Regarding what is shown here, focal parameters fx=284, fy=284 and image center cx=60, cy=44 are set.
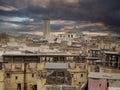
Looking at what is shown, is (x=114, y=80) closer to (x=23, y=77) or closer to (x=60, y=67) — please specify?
(x=60, y=67)

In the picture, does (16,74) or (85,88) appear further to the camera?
(16,74)

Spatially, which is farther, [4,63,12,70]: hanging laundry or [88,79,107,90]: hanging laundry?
[4,63,12,70]: hanging laundry

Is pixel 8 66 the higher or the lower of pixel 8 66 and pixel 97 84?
the higher

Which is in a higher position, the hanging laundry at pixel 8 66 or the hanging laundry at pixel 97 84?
the hanging laundry at pixel 8 66

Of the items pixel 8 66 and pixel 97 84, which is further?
pixel 8 66

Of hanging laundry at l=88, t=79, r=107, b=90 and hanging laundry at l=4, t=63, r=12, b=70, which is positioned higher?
hanging laundry at l=4, t=63, r=12, b=70

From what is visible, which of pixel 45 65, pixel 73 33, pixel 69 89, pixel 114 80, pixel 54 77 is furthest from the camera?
pixel 73 33

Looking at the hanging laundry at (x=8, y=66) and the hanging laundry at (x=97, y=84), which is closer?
the hanging laundry at (x=97, y=84)

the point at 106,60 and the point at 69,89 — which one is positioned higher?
the point at 106,60

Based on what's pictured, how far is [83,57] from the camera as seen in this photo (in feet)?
135

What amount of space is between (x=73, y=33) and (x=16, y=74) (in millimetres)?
100837

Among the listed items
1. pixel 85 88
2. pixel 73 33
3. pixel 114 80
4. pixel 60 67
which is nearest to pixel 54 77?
pixel 60 67

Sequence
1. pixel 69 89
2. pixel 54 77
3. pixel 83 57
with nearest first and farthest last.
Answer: pixel 69 89
pixel 54 77
pixel 83 57

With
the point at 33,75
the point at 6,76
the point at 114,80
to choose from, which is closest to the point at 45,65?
the point at 33,75
